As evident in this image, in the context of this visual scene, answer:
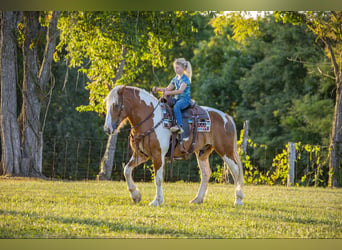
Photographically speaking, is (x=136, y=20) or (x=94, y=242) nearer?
(x=94, y=242)

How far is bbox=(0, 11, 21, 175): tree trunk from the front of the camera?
929cm

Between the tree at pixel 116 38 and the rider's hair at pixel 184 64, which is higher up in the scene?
the tree at pixel 116 38

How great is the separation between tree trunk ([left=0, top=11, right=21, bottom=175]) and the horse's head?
2.76 meters

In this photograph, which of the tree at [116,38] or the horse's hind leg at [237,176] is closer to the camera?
the horse's hind leg at [237,176]

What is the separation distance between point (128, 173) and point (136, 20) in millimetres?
2627

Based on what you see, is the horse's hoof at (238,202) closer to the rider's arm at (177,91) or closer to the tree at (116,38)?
the rider's arm at (177,91)

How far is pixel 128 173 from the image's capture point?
7246 mm

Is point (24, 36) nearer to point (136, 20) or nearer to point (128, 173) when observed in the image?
point (136, 20)

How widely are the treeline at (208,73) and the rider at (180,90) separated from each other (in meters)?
1.72

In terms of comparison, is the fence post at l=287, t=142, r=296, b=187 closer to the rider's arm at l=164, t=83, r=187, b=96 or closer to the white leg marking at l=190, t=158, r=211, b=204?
the white leg marking at l=190, t=158, r=211, b=204

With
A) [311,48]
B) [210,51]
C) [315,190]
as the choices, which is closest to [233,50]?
[210,51]

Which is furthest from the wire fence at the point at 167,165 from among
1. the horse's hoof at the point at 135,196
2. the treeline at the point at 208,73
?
the horse's hoof at the point at 135,196

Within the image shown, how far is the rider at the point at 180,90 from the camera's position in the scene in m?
7.41

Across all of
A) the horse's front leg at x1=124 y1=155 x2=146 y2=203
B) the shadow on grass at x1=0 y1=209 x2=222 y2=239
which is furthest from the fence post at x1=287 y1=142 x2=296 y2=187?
the shadow on grass at x1=0 y1=209 x2=222 y2=239
